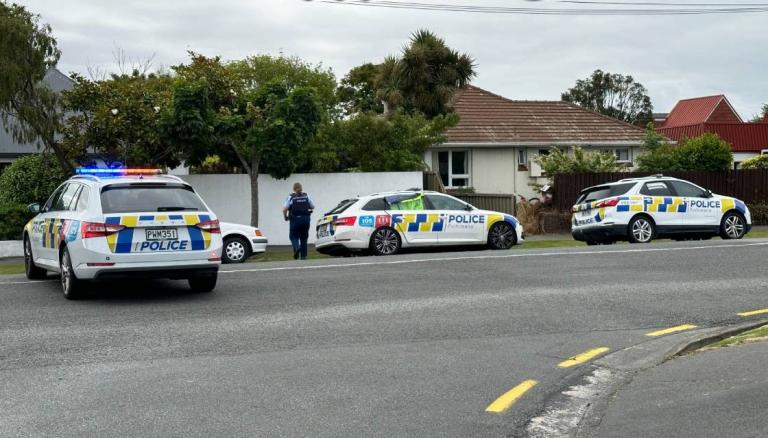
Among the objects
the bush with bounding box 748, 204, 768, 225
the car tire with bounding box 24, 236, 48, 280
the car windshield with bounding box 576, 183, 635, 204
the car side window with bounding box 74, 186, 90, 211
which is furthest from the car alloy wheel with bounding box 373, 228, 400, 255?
the bush with bounding box 748, 204, 768, 225

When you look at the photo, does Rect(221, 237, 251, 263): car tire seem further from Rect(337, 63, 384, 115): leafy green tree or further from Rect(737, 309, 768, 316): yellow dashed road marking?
Rect(337, 63, 384, 115): leafy green tree

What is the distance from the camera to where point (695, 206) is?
2181 centimetres

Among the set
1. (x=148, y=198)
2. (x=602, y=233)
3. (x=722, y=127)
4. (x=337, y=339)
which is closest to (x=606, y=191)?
(x=602, y=233)

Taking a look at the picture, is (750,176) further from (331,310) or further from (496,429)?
(496,429)

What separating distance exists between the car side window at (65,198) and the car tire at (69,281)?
2.91 ft

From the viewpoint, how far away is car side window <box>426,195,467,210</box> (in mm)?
20328

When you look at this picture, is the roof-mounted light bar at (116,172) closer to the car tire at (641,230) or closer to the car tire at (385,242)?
the car tire at (385,242)

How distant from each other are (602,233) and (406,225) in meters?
4.79

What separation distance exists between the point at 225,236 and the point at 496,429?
1385cm

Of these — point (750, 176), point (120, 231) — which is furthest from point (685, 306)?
point (750, 176)

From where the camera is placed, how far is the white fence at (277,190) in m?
27.0

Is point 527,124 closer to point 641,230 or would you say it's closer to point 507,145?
point 507,145

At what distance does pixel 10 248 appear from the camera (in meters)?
24.2

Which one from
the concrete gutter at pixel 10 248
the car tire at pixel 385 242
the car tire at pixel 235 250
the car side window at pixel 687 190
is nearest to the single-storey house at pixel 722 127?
the car side window at pixel 687 190
